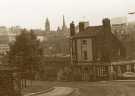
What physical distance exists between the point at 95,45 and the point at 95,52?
59.5 inches

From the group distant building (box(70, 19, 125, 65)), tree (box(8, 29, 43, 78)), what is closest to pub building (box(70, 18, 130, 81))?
distant building (box(70, 19, 125, 65))

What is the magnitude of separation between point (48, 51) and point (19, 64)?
285ft

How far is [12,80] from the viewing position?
23375 millimetres

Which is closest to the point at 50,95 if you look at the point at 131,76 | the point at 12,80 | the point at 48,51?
the point at 12,80

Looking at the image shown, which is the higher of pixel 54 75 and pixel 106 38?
pixel 106 38

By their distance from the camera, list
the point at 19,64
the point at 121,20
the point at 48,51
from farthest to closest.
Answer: the point at 121,20 < the point at 48,51 < the point at 19,64

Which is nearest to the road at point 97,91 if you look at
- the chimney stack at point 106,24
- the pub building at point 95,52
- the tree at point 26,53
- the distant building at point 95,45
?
the tree at point 26,53

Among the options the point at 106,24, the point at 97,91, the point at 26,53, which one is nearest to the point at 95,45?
the point at 106,24

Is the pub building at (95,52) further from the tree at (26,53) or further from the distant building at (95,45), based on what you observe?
the tree at (26,53)

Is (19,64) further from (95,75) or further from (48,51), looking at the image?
(48,51)

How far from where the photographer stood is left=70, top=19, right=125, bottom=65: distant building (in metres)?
68.9

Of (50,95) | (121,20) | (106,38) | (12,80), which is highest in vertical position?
(121,20)

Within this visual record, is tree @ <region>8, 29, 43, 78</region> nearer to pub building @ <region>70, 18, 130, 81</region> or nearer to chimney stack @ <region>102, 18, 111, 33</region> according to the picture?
pub building @ <region>70, 18, 130, 81</region>

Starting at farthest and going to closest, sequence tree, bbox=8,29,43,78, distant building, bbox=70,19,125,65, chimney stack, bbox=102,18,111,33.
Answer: distant building, bbox=70,19,125,65, chimney stack, bbox=102,18,111,33, tree, bbox=8,29,43,78
